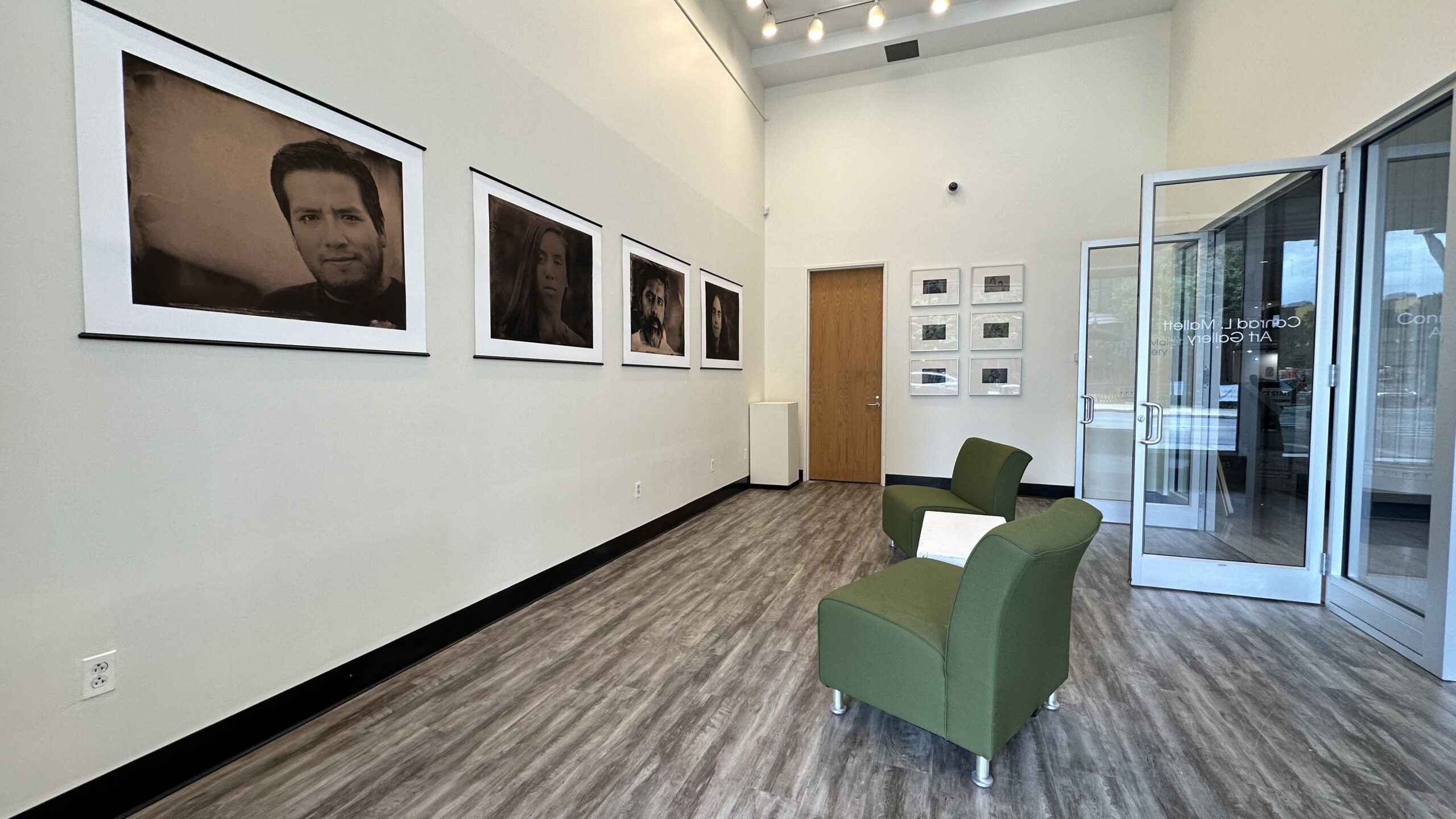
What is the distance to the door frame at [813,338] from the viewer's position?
23.6 feet

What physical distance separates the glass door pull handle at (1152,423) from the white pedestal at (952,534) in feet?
3.80

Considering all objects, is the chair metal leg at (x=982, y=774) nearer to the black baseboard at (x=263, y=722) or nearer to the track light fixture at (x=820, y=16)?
the black baseboard at (x=263, y=722)

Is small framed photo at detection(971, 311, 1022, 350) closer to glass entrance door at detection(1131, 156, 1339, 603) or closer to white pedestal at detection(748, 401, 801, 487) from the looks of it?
white pedestal at detection(748, 401, 801, 487)

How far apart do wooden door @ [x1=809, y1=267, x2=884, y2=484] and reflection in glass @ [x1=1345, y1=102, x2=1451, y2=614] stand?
14.2 feet

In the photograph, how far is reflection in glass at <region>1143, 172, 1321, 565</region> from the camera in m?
3.59

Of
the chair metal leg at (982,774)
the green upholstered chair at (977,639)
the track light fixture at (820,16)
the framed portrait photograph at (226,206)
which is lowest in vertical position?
the chair metal leg at (982,774)

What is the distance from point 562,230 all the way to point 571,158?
51cm

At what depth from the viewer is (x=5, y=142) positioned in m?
1.55

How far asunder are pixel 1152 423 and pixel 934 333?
3306 mm

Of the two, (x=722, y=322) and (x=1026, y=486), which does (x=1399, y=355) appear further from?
(x=722, y=322)

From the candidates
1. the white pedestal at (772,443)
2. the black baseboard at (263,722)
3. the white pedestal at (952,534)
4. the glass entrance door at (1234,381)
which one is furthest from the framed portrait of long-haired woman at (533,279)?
the glass entrance door at (1234,381)

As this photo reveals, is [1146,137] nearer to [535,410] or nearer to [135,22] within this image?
[535,410]

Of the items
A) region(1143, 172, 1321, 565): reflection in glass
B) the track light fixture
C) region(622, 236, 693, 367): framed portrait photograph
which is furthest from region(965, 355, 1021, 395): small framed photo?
the track light fixture

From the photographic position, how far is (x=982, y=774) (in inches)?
77.4
